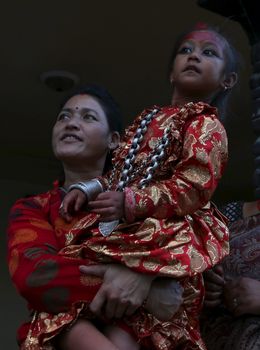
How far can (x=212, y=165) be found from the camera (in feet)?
4.68

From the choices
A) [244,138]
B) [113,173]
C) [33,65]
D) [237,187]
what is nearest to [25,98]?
[33,65]

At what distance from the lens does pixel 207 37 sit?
169cm

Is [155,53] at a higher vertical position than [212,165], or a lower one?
higher

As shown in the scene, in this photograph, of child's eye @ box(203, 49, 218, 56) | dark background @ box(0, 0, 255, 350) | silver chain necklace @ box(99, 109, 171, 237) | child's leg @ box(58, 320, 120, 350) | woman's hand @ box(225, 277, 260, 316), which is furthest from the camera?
dark background @ box(0, 0, 255, 350)

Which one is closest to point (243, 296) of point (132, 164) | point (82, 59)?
point (132, 164)

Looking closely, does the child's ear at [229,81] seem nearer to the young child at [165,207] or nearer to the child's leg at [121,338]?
the young child at [165,207]

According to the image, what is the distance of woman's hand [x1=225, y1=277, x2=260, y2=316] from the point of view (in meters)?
1.56

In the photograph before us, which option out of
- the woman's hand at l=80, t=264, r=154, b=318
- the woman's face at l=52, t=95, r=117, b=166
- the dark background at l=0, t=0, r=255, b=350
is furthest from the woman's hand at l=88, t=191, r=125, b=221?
the dark background at l=0, t=0, r=255, b=350

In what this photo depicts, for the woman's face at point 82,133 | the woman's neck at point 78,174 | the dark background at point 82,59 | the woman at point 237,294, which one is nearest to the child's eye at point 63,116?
the woman's face at point 82,133

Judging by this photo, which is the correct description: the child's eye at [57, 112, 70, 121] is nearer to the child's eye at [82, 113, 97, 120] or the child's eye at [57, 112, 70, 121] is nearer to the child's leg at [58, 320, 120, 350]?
the child's eye at [82, 113, 97, 120]

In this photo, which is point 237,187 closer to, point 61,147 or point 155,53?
point 155,53

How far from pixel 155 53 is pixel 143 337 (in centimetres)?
212

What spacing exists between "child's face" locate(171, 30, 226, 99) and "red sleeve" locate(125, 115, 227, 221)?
0.16 meters

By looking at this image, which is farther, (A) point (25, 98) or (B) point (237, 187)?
(B) point (237, 187)
